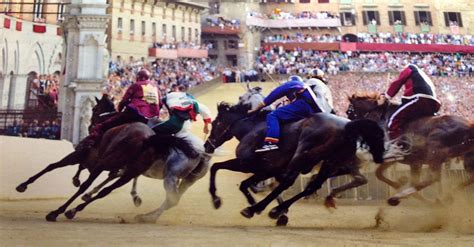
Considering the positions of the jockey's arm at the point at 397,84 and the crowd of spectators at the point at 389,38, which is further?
the crowd of spectators at the point at 389,38

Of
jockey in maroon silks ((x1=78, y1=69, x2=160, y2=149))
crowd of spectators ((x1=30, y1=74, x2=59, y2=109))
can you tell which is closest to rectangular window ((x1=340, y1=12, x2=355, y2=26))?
crowd of spectators ((x1=30, y1=74, x2=59, y2=109))

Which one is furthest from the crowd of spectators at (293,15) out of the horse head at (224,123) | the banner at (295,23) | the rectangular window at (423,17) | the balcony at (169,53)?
the horse head at (224,123)

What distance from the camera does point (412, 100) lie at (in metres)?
8.45

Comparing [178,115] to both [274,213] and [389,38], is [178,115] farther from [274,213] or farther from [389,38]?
[389,38]

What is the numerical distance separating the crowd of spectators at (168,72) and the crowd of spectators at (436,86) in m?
10.2

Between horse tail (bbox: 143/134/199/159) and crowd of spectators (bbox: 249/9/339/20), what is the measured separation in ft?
119

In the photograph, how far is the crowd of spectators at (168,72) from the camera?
27.8 m

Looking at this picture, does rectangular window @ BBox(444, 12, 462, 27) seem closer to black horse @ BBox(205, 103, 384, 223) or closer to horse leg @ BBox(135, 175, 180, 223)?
black horse @ BBox(205, 103, 384, 223)

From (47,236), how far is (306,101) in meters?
4.71

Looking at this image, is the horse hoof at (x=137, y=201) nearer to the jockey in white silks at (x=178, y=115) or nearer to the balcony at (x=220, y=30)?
the jockey in white silks at (x=178, y=115)

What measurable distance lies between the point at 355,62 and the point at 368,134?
32.4m

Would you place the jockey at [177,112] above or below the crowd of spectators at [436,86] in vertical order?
below

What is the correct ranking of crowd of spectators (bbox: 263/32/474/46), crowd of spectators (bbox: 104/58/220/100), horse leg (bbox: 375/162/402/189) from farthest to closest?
1. crowd of spectators (bbox: 263/32/474/46)
2. crowd of spectators (bbox: 104/58/220/100)
3. horse leg (bbox: 375/162/402/189)

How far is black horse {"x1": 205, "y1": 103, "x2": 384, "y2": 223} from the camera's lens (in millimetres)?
7086
